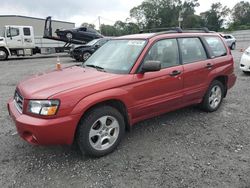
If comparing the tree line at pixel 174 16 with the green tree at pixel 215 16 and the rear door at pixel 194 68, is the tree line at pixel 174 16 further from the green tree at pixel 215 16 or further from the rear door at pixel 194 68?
the rear door at pixel 194 68

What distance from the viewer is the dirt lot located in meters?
2.82

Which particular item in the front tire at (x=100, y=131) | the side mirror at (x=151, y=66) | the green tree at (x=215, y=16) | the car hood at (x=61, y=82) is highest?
the green tree at (x=215, y=16)

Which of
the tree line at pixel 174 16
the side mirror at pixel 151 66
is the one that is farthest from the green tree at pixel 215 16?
the side mirror at pixel 151 66

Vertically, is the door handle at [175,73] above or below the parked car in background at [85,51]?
below

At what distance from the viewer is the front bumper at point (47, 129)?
9.20 ft

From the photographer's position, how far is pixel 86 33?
20062 millimetres

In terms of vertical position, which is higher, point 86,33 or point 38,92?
point 86,33

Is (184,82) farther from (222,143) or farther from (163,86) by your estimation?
(222,143)

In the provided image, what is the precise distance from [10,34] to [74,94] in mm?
17670

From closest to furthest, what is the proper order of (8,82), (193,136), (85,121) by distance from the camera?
(85,121)
(193,136)
(8,82)

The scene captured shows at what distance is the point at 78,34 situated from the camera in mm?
20016

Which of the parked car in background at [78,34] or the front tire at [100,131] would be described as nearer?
the front tire at [100,131]

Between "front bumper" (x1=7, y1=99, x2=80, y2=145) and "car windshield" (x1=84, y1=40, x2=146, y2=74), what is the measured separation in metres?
1.09

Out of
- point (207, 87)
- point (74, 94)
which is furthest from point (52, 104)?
point (207, 87)
